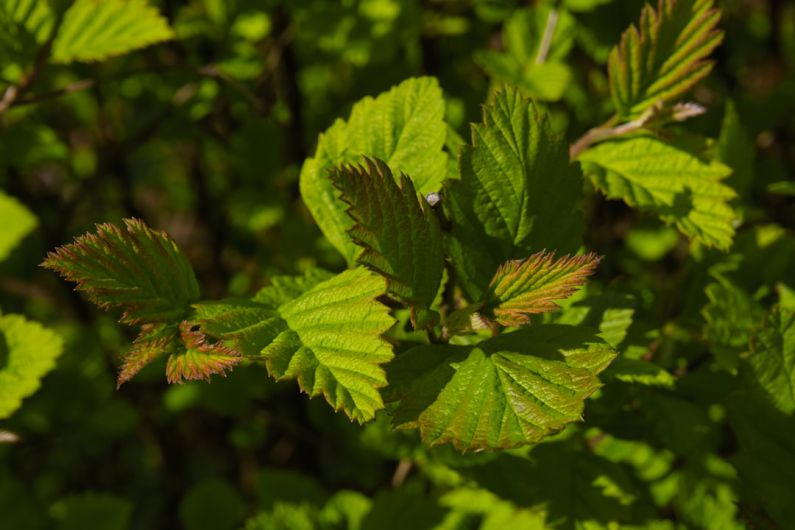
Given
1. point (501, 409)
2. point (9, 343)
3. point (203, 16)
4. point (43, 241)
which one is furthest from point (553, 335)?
point (43, 241)

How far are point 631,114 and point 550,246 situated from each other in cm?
27

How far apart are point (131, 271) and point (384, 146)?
1.13 feet

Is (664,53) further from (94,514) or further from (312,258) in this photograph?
(94,514)

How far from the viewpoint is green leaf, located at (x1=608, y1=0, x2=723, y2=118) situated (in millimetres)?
1000

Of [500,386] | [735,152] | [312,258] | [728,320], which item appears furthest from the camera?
[312,258]

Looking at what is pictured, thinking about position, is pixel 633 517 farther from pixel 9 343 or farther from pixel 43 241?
pixel 43 241

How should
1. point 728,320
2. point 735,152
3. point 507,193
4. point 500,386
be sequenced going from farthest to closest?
point 735,152 → point 728,320 → point 507,193 → point 500,386

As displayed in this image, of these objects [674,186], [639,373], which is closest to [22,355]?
[639,373]

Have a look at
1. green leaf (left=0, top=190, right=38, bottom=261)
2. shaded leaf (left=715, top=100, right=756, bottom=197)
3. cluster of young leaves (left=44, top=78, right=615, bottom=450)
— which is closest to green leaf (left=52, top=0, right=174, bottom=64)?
green leaf (left=0, top=190, right=38, bottom=261)

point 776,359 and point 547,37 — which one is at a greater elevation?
point 547,37

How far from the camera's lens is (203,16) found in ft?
5.40

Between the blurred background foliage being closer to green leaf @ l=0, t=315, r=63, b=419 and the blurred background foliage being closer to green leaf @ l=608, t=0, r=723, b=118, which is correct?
green leaf @ l=0, t=315, r=63, b=419

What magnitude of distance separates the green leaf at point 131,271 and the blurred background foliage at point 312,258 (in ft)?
0.96

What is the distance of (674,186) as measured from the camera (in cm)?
103
